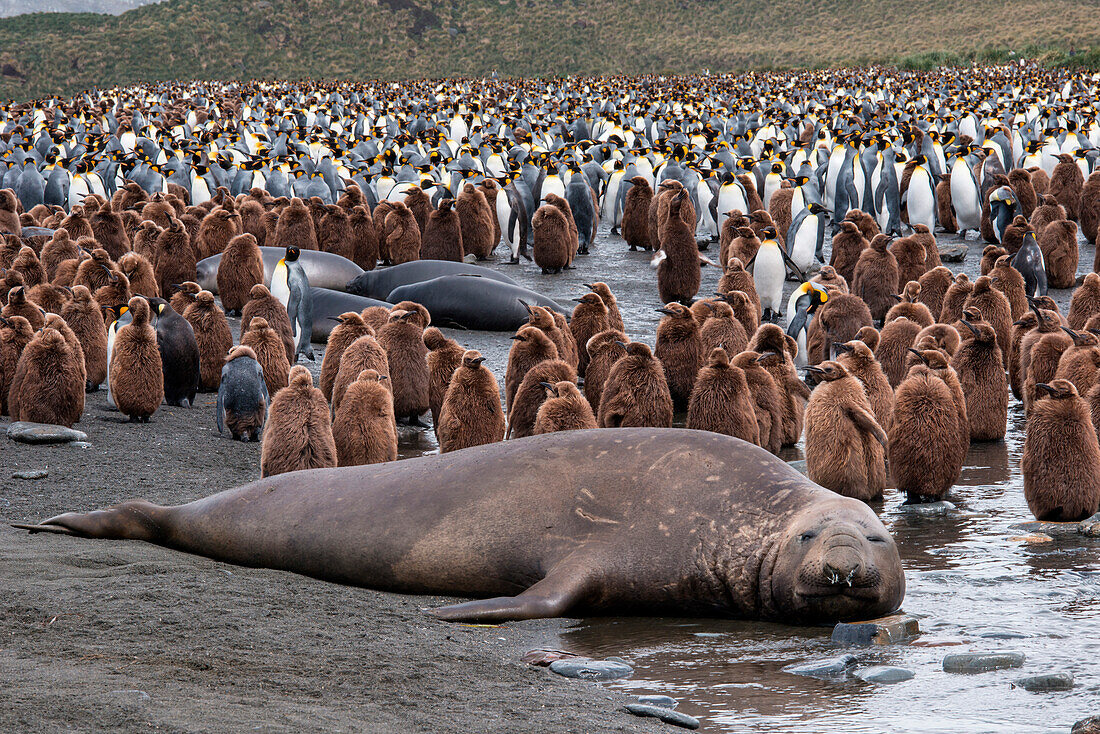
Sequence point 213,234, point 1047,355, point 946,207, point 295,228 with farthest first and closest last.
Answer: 1. point 946,207
2. point 295,228
3. point 213,234
4. point 1047,355

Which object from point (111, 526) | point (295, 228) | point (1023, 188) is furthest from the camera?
point (1023, 188)

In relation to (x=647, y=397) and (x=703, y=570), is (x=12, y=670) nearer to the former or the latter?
(x=703, y=570)

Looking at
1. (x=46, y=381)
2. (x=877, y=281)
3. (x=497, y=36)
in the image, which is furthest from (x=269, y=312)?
(x=497, y=36)

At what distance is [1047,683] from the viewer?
3807 mm

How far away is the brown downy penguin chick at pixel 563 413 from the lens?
6.56 metres

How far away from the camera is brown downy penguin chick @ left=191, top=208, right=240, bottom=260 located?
13.9 metres

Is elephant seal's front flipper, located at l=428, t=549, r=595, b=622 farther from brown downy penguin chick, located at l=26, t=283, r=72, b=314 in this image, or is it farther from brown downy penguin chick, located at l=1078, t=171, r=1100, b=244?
brown downy penguin chick, located at l=1078, t=171, r=1100, b=244

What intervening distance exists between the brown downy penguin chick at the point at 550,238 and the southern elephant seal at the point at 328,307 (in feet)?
11.9

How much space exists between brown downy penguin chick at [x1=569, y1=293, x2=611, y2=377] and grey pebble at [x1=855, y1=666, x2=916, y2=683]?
6.11m

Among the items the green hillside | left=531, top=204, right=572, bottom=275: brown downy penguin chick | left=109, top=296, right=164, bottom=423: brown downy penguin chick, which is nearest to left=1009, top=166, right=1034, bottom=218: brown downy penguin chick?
left=531, top=204, right=572, bottom=275: brown downy penguin chick

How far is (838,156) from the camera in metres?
20.1

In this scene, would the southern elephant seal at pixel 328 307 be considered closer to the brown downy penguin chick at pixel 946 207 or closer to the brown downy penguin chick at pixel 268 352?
the brown downy penguin chick at pixel 268 352

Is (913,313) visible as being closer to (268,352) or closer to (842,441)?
(842,441)

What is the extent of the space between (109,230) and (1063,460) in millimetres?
11084
